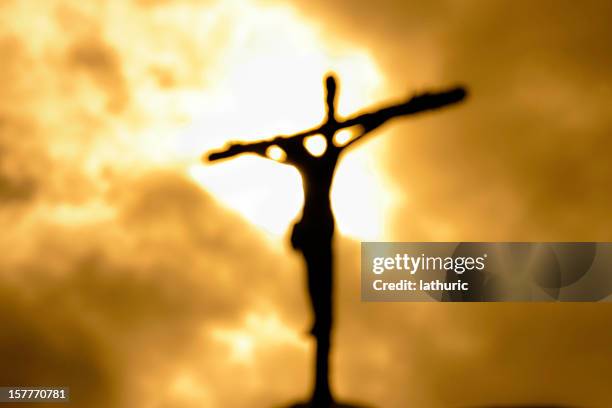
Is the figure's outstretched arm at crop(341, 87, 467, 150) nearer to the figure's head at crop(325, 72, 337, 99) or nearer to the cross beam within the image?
the cross beam

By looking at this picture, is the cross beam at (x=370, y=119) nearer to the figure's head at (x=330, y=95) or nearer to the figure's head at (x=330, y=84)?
the figure's head at (x=330, y=95)

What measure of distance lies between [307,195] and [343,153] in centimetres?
54

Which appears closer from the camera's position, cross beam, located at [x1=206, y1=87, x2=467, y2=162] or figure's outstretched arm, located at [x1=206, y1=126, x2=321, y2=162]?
cross beam, located at [x1=206, y1=87, x2=467, y2=162]

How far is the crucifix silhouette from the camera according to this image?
17.7 ft

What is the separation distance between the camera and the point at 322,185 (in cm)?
573

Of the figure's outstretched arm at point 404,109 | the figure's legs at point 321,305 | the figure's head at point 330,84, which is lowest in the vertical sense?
the figure's legs at point 321,305

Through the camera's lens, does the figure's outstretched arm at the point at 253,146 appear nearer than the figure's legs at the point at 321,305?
No

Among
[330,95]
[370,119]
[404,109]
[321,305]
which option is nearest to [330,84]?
[330,95]

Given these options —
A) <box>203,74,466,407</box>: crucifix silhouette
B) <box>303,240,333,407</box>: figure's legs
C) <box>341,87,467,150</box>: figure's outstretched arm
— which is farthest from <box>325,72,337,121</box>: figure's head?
Result: <box>303,240,333,407</box>: figure's legs

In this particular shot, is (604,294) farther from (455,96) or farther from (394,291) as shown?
(455,96)

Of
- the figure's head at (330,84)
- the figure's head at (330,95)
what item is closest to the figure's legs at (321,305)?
the figure's head at (330,95)

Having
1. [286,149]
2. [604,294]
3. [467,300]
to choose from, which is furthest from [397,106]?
[604,294]

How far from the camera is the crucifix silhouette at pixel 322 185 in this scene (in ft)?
17.7

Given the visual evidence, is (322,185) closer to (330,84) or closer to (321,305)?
(330,84)
